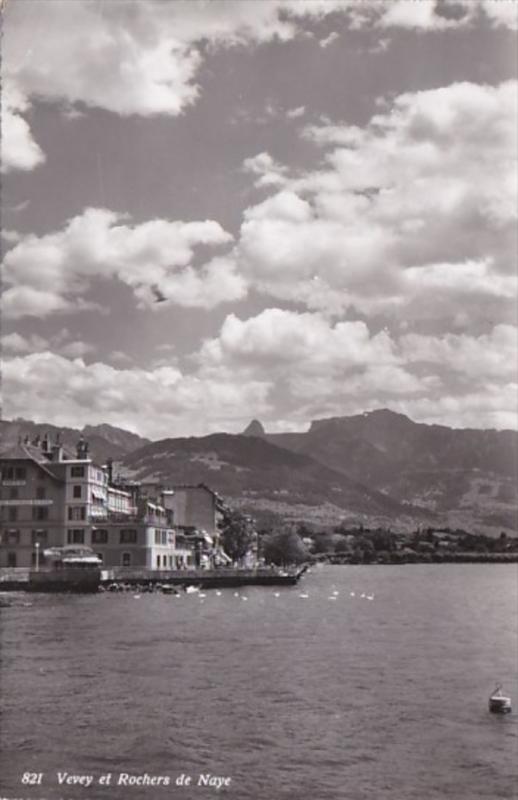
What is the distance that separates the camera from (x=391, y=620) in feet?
196

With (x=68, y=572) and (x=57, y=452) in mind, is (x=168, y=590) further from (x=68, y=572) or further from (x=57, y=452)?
(x=57, y=452)

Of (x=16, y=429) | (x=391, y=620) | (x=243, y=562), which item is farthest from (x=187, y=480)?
(x=391, y=620)

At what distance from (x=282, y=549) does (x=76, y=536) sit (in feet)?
212

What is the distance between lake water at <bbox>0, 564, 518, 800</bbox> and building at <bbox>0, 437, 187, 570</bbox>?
30.5m

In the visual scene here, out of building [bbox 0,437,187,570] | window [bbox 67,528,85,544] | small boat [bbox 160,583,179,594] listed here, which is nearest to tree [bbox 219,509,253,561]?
building [bbox 0,437,187,570]

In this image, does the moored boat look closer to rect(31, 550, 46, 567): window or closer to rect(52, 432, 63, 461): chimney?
rect(31, 550, 46, 567): window

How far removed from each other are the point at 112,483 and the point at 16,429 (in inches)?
447

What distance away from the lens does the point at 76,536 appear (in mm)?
83625

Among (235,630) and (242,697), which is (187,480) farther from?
(242,697)

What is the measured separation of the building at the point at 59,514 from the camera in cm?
8294

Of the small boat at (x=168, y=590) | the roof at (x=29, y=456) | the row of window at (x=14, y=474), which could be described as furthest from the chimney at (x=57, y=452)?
the small boat at (x=168, y=590)

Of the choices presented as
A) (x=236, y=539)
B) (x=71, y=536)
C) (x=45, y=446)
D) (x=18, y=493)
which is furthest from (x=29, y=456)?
(x=236, y=539)

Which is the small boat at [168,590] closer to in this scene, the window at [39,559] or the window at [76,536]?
the window at [76,536]

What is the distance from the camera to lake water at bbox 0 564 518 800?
69.3 ft
